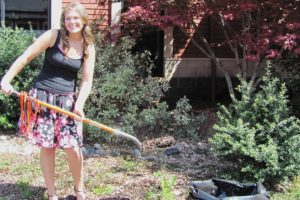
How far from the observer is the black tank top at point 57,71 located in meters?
3.98

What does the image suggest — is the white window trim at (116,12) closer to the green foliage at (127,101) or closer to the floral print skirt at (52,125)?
the green foliage at (127,101)

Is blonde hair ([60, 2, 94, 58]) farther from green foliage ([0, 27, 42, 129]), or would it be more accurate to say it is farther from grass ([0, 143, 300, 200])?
green foliage ([0, 27, 42, 129])

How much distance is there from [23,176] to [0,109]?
6.88 feet

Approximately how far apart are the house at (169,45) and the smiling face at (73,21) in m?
4.49

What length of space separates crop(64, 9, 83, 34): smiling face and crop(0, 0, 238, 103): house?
4.49 m

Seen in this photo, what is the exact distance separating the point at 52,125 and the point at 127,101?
3314 mm

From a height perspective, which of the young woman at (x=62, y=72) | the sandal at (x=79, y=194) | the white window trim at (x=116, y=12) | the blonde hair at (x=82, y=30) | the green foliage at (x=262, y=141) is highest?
the white window trim at (x=116, y=12)

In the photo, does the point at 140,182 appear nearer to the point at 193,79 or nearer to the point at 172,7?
the point at 172,7

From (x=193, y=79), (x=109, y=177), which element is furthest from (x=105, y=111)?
(x=193, y=79)

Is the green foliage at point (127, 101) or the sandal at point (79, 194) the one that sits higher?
the green foliage at point (127, 101)

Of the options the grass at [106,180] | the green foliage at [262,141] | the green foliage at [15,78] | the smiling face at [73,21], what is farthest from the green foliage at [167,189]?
the green foliage at [15,78]

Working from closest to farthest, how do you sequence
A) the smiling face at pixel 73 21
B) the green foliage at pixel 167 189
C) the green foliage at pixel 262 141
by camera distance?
the smiling face at pixel 73 21 < the green foliage at pixel 167 189 < the green foliage at pixel 262 141

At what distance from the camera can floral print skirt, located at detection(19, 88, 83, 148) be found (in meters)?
4.04

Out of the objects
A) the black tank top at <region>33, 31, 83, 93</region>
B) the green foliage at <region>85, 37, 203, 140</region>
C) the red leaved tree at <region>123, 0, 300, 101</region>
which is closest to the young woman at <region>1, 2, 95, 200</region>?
the black tank top at <region>33, 31, 83, 93</region>
